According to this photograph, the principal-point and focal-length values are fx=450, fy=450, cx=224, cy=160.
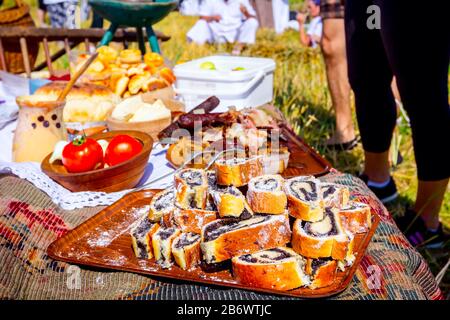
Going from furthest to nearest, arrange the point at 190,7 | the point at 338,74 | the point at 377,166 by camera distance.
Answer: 1. the point at 190,7
2. the point at 338,74
3. the point at 377,166

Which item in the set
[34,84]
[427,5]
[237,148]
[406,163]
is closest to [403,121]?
[406,163]

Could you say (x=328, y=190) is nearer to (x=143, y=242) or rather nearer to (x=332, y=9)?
(x=143, y=242)

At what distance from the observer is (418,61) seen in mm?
2090

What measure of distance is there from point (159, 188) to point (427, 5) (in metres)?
1.43

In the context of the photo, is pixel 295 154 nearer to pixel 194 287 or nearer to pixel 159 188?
pixel 159 188

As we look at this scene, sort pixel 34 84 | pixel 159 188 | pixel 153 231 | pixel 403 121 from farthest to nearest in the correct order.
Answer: pixel 403 121 < pixel 34 84 < pixel 159 188 < pixel 153 231

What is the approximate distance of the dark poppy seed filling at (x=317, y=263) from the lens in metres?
1.15

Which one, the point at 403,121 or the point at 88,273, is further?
the point at 403,121

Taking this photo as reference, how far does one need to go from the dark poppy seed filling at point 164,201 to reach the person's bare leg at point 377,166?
188 cm

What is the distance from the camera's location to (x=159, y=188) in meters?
1.79

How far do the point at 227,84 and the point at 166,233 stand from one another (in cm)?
145

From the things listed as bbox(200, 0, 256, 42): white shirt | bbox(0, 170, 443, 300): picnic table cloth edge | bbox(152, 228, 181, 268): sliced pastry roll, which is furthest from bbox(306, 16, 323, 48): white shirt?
bbox(152, 228, 181, 268): sliced pastry roll

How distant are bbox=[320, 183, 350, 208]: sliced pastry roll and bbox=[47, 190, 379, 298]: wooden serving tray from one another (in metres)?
0.11

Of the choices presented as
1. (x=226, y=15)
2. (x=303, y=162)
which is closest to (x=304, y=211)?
(x=303, y=162)
